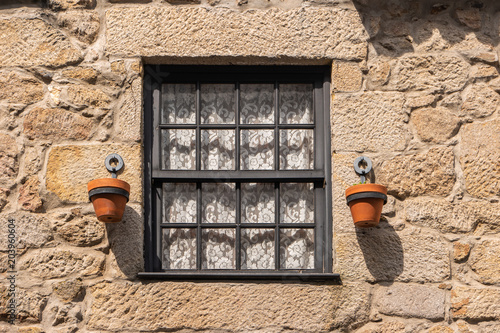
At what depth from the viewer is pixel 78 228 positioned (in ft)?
13.4

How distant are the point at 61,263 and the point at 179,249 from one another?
66cm

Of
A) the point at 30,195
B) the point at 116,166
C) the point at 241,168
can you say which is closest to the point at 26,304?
the point at 30,195

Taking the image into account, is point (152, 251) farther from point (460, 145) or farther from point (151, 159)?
point (460, 145)

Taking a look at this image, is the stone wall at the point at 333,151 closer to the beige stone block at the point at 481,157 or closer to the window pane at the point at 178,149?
the beige stone block at the point at 481,157

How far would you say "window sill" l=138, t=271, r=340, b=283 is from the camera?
399 cm

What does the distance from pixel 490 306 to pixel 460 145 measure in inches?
35.5

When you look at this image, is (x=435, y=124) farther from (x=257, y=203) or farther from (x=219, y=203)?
(x=219, y=203)

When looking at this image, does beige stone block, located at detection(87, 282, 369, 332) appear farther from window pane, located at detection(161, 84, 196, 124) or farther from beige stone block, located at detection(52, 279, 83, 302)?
window pane, located at detection(161, 84, 196, 124)

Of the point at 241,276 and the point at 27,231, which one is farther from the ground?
the point at 27,231

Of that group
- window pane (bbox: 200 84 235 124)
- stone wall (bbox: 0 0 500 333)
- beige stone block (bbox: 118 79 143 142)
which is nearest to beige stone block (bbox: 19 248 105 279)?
stone wall (bbox: 0 0 500 333)

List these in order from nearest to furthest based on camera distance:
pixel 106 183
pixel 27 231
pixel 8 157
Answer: pixel 106 183 < pixel 27 231 < pixel 8 157

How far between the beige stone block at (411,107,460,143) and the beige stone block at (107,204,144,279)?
5.38ft

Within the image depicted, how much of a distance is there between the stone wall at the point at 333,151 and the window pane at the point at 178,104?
0.17 meters

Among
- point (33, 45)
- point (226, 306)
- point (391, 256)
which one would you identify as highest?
point (33, 45)
